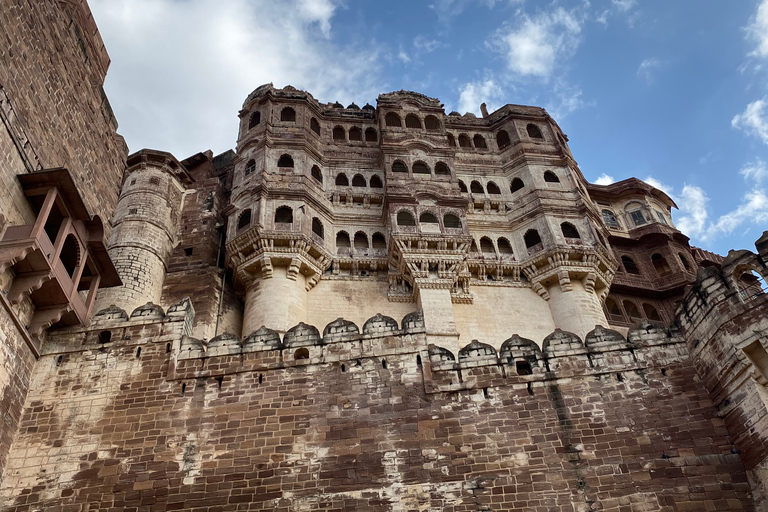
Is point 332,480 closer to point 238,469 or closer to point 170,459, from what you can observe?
point 238,469

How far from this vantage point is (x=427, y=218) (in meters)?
22.9

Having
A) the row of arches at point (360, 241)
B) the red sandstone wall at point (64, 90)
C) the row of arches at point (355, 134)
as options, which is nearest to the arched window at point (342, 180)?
the row of arches at point (355, 134)

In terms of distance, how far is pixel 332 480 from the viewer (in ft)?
34.8

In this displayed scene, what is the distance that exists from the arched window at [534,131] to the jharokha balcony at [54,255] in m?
19.1

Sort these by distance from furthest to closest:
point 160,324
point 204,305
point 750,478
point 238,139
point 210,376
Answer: point 238,139 → point 204,305 → point 160,324 → point 210,376 → point 750,478

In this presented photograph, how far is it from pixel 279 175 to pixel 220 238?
2.99 m

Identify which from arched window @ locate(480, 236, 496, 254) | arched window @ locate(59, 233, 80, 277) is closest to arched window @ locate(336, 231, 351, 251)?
arched window @ locate(480, 236, 496, 254)

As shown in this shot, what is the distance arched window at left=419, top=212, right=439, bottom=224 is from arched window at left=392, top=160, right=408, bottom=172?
8.20ft

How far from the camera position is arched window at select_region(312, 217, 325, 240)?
74.8 ft

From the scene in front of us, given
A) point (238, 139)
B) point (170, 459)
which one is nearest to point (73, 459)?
point (170, 459)

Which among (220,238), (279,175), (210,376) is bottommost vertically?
(210,376)

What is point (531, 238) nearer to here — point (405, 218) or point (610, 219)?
point (405, 218)

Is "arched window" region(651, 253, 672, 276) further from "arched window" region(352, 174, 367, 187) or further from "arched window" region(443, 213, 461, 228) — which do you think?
"arched window" region(352, 174, 367, 187)

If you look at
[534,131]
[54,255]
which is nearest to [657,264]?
[534,131]
